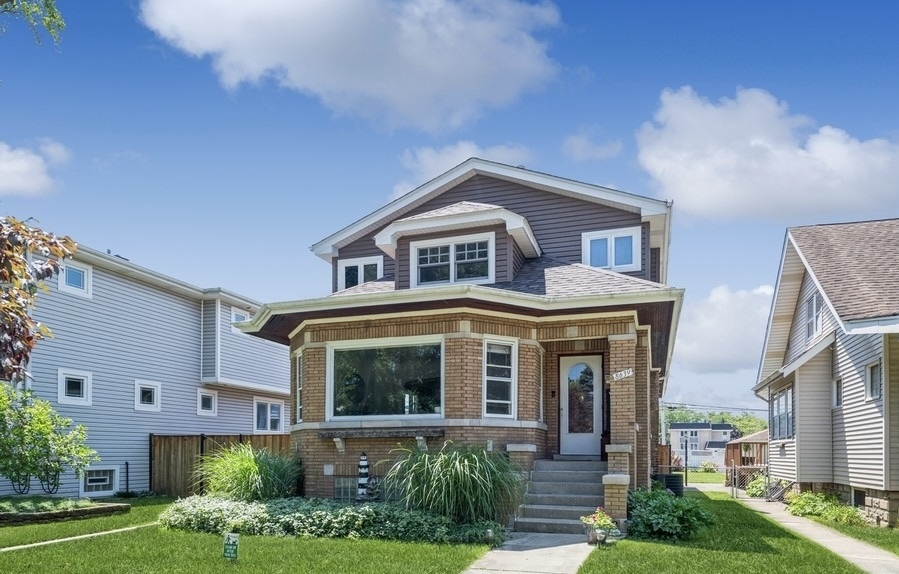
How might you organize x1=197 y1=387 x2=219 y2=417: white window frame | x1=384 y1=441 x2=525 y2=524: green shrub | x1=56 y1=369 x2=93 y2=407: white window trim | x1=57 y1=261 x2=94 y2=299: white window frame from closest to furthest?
x1=384 y1=441 x2=525 y2=524: green shrub → x1=56 y1=369 x2=93 y2=407: white window trim → x1=57 y1=261 x2=94 y2=299: white window frame → x1=197 y1=387 x2=219 y2=417: white window frame

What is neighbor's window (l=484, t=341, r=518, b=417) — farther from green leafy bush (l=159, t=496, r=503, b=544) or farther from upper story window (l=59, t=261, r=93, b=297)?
upper story window (l=59, t=261, r=93, b=297)

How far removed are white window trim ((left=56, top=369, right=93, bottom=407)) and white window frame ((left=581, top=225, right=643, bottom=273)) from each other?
1248cm

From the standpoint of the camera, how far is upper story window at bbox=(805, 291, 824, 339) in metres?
20.1

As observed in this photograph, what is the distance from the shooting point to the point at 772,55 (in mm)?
12586

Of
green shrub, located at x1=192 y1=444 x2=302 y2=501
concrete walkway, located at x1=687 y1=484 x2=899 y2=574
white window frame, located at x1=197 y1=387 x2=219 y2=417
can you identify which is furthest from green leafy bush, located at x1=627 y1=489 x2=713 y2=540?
white window frame, located at x1=197 y1=387 x2=219 y2=417

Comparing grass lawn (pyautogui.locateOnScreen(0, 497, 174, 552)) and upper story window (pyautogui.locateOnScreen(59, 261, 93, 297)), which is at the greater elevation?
upper story window (pyautogui.locateOnScreen(59, 261, 93, 297))

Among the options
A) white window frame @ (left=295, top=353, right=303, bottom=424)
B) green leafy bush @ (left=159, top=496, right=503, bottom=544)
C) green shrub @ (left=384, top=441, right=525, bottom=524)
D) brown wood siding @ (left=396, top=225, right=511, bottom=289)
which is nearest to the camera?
green leafy bush @ (left=159, top=496, right=503, bottom=544)

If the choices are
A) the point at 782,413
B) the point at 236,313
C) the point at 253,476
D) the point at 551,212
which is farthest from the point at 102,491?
the point at 782,413

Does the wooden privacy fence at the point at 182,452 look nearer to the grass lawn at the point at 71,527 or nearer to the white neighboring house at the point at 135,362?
the white neighboring house at the point at 135,362

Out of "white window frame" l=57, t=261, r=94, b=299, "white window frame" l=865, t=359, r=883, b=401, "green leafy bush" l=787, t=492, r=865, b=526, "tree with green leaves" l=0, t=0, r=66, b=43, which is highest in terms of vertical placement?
"tree with green leaves" l=0, t=0, r=66, b=43

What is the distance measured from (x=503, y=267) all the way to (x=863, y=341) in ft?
25.5

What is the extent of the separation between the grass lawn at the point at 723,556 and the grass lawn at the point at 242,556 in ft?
5.97

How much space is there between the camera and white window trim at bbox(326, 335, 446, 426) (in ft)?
43.8

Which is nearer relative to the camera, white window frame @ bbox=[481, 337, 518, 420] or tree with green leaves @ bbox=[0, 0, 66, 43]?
tree with green leaves @ bbox=[0, 0, 66, 43]
